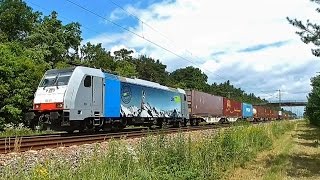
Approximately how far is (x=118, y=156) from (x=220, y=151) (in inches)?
188

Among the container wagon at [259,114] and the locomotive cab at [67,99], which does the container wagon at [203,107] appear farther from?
the container wagon at [259,114]

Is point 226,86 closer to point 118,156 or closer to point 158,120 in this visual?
point 158,120

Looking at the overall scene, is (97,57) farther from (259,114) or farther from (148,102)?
(148,102)

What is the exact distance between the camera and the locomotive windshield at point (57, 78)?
2047 centimetres

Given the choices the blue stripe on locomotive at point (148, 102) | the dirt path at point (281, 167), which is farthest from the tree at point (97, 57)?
the dirt path at point (281, 167)

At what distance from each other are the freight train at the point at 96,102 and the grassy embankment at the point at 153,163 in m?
7.77

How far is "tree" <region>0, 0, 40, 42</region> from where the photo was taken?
55.2 metres

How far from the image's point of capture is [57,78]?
20750mm

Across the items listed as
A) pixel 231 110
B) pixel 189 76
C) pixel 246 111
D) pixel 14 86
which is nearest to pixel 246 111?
pixel 246 111

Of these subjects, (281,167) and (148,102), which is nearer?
(281,167)

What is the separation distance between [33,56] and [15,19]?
614 inches

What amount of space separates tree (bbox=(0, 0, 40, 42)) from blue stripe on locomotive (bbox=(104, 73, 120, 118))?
3541 centimetres

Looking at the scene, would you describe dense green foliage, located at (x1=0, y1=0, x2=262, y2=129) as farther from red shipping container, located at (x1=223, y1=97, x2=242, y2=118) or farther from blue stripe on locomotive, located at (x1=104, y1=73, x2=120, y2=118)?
red shipping container, located at (x1=223, y1=97, x2=242, y2=118)

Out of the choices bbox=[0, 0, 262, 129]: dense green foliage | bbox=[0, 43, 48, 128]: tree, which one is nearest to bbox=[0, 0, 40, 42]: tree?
bbox=[0, 0, 262, 129]: dense green foliage
